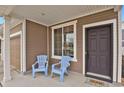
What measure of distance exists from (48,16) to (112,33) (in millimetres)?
3085

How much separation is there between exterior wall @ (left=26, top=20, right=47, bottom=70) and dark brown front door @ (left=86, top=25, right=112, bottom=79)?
2.85 metres

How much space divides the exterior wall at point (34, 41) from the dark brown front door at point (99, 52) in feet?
9.37

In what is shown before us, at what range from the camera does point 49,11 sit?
18.4ft

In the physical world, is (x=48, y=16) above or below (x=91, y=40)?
above

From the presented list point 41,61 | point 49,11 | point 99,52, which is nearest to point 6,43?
point 41,61

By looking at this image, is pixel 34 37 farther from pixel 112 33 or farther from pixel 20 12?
pixel 112 33

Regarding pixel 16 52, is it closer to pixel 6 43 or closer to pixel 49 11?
pixel 6 43

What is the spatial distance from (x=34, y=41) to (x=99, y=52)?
348 centimetres

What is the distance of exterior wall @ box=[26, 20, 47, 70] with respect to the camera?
6.67 meters

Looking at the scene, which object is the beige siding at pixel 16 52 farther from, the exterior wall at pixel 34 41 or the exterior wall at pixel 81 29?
the exterior wall at pixel 81 29

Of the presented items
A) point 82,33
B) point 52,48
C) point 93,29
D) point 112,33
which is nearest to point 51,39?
point 52,48

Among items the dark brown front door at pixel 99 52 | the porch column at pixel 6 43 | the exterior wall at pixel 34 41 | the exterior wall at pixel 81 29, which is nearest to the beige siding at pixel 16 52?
the exterior wall at pixel 34 41

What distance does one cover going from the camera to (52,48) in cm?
743

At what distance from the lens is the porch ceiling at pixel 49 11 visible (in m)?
4.86
